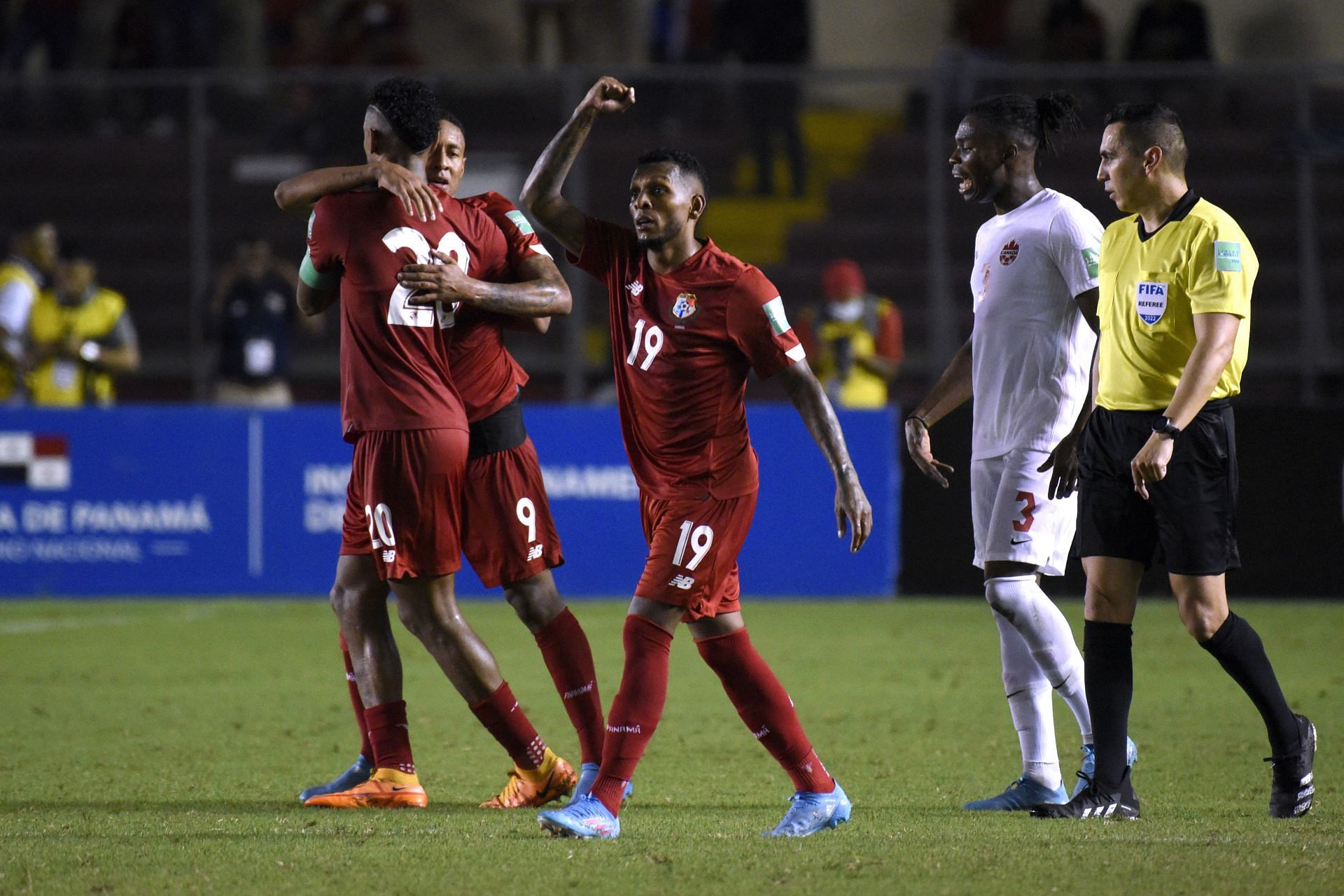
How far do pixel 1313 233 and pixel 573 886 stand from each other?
36.8 ft

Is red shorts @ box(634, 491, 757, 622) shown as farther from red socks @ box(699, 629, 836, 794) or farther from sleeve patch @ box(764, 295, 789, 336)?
sleeve patch @ box(764, 295, 789, 336)

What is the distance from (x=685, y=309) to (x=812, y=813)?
1.51m

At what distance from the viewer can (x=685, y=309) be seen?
504 centimetres

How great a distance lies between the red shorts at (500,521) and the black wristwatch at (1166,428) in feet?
6.30

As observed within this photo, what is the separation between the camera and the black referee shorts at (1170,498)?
5.10 meters

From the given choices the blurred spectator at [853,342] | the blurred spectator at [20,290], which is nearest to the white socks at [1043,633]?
the blurred spectator at [853,342]

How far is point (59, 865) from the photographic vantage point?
450cm

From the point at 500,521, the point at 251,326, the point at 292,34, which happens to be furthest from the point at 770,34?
the point at 500,521

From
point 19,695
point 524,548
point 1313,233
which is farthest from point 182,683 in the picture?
point 1313,233

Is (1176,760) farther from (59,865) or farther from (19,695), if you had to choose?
(19,695)

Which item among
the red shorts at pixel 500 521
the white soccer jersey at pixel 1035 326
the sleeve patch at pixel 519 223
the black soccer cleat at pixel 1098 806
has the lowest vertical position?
the black soccer cleat at pixel 1098 806

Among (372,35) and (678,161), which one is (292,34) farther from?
(678,161)

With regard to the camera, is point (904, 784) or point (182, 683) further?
point (182, 683)

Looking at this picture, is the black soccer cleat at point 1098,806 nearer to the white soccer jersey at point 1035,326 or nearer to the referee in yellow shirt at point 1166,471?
the referee in yellow shirt at point 1166,471
